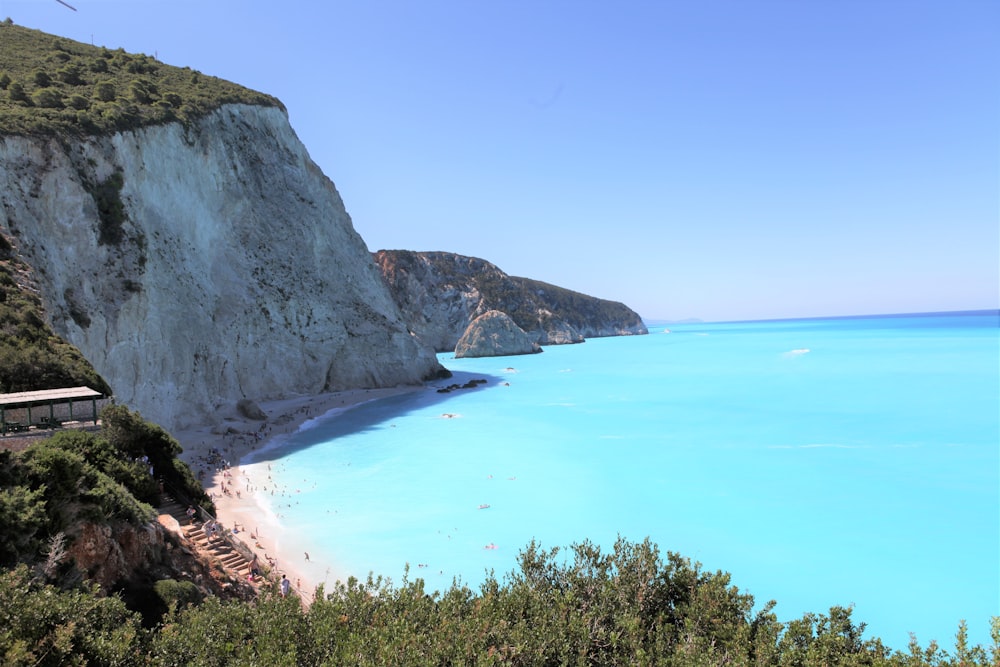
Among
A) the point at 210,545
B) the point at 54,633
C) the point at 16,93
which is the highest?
the point at 16,93

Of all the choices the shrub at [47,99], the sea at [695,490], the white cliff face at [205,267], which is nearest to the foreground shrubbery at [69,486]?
the sea at [695,490]

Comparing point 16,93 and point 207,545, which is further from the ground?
point 16,93

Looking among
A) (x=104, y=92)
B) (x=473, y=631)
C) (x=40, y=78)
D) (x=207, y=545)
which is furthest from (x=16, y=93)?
(x=473, y=631)

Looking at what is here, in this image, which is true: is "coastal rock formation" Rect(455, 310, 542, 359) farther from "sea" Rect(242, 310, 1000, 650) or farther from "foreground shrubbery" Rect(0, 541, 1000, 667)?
"foreground shrubbery" Rect(0, 541, 1000, 667)

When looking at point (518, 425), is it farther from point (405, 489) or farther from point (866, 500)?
point (866, 500)

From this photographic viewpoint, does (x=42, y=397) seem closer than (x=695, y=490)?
Yes

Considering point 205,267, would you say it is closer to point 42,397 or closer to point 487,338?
point 42,397
